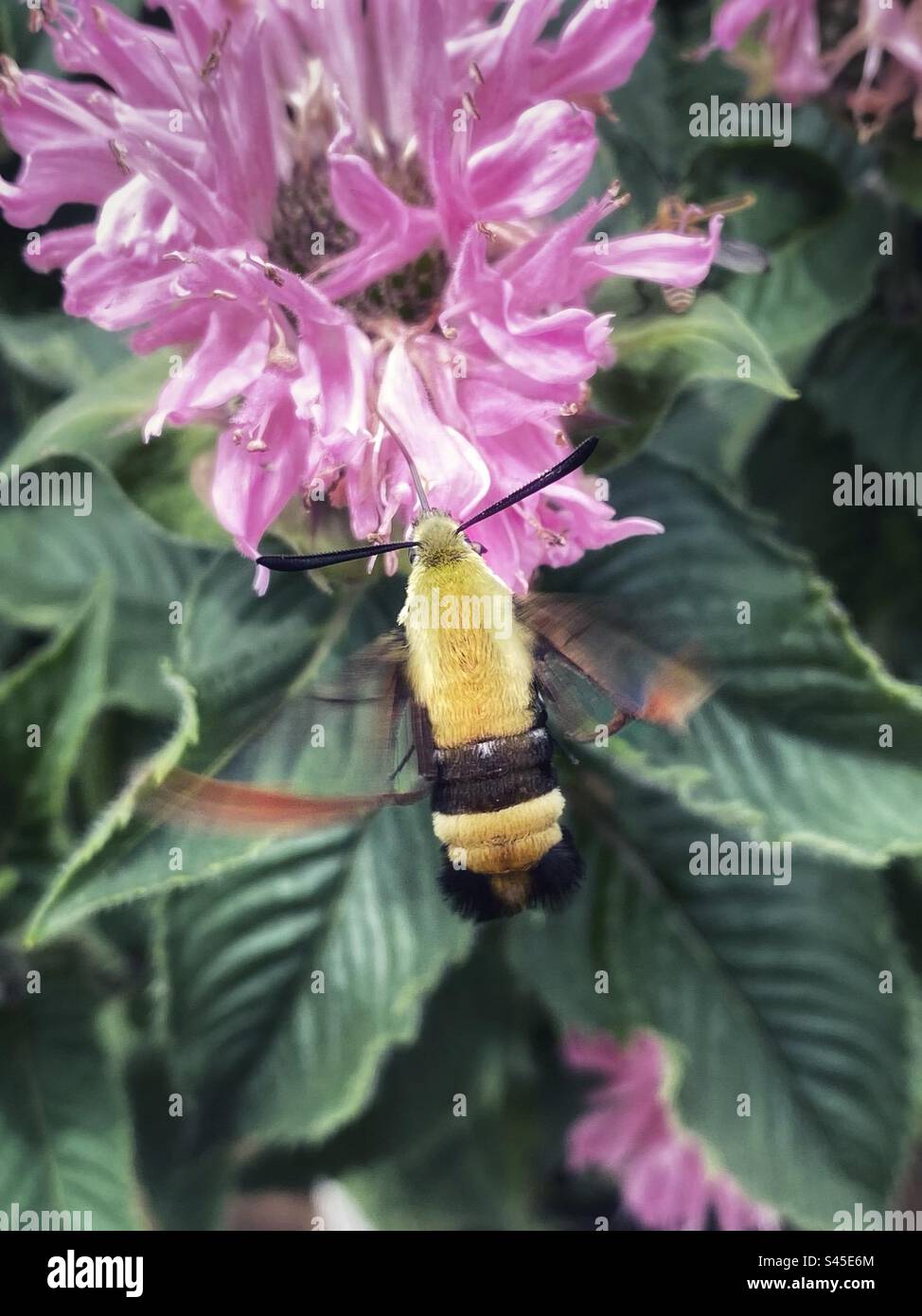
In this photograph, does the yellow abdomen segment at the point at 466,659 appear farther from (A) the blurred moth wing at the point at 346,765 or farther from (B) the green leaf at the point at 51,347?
(B) the green leaf at the point at 51,347

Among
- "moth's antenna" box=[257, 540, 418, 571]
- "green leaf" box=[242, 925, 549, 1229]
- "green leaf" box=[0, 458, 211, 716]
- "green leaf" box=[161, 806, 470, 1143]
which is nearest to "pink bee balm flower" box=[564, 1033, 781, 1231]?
"green leaf" box=[242, 925, 549, 1229]

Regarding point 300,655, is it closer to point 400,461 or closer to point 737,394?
point 400,461

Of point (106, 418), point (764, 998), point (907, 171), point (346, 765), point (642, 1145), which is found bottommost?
point (642, 1145)

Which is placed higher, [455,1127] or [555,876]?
[555,876]

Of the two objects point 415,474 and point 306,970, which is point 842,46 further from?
point 306,970

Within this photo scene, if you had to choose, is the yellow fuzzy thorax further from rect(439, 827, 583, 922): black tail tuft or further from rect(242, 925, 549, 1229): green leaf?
rect(242, 925, 549, 1229): green leaf

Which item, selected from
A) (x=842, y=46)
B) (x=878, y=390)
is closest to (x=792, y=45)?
(x=842, y=46)

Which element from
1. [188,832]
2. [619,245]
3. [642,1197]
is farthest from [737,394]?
[642,1197]
